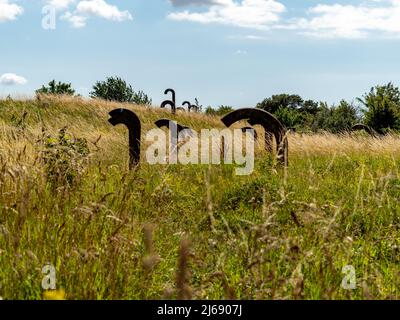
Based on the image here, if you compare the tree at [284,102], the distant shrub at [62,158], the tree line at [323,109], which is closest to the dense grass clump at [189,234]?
the distant shrub at [62,158]

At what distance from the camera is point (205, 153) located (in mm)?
12188

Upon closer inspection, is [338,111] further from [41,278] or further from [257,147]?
[41,278]

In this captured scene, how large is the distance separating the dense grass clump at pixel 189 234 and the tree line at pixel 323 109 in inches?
436

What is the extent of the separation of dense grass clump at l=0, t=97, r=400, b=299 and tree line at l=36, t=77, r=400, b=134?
11073 mm

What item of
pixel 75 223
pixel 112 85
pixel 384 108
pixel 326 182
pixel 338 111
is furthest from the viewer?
pixel 112 85

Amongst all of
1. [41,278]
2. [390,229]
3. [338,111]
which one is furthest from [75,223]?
[338,111]

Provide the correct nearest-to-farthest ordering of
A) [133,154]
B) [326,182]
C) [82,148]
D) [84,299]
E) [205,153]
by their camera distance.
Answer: [84,299], [326,182], [82,148], [133,154], [205,153]

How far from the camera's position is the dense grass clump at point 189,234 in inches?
137

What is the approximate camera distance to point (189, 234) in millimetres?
5078

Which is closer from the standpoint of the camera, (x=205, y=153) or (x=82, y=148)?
(x=82, y=148)

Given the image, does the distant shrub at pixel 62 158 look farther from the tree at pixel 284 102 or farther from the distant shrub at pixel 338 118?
the tree at pixel 284 102

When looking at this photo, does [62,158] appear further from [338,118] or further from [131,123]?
[338,118]

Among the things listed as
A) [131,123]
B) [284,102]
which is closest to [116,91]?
[284,102]
